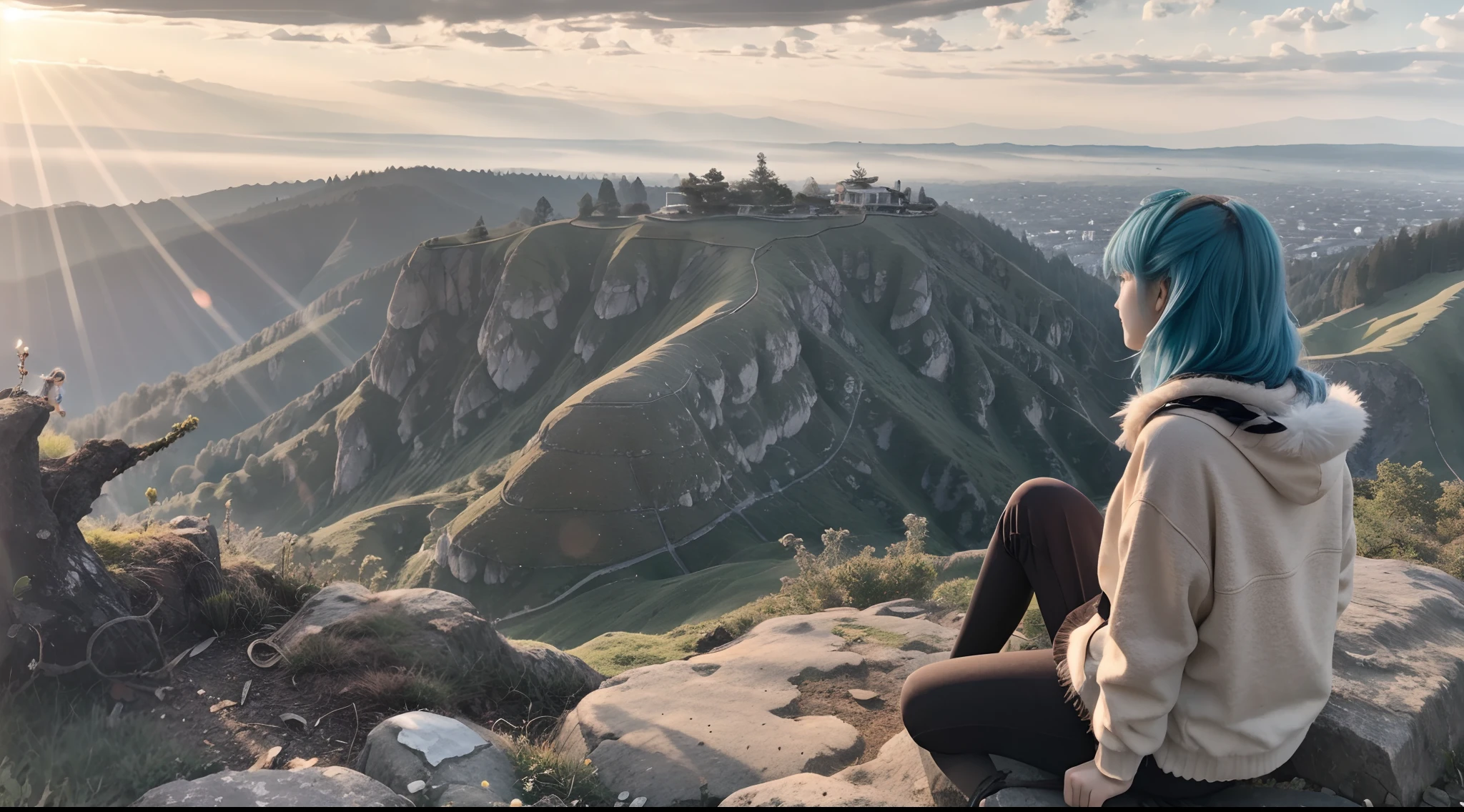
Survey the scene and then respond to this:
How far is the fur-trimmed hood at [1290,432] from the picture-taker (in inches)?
135

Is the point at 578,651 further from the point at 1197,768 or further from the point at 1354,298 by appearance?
the point at 1354,298

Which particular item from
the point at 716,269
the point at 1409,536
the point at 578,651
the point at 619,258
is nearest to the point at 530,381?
the point at 619,258

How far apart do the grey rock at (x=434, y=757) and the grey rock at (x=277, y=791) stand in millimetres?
367

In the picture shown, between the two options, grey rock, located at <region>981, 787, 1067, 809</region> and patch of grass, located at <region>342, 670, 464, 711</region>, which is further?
patch of grass, located at <region>342, 670, 464, 711</region>

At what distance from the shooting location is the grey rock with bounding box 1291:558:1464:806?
16.5 ft

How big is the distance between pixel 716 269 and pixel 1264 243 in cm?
14472

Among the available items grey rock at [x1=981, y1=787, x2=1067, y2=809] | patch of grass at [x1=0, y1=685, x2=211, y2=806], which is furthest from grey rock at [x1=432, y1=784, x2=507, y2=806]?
grey rock at [x1=981, y1=787, x2=1067, y2=809]

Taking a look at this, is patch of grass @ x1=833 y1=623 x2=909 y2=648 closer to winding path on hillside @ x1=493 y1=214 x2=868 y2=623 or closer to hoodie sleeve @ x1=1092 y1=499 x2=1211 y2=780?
hoodie sleeve @ x1=1092 y1=499 x2=1211 y2=780

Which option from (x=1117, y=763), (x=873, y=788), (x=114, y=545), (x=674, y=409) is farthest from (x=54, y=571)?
(x=674, y=409)

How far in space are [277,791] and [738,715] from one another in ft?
13.6

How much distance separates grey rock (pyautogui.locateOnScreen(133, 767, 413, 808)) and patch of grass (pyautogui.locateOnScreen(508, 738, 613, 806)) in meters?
1.02

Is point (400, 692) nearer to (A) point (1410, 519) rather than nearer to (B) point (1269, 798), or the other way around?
(B) point (1269, 798)

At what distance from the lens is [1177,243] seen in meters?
3.81

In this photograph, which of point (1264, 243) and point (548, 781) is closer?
point (1264, 243)
